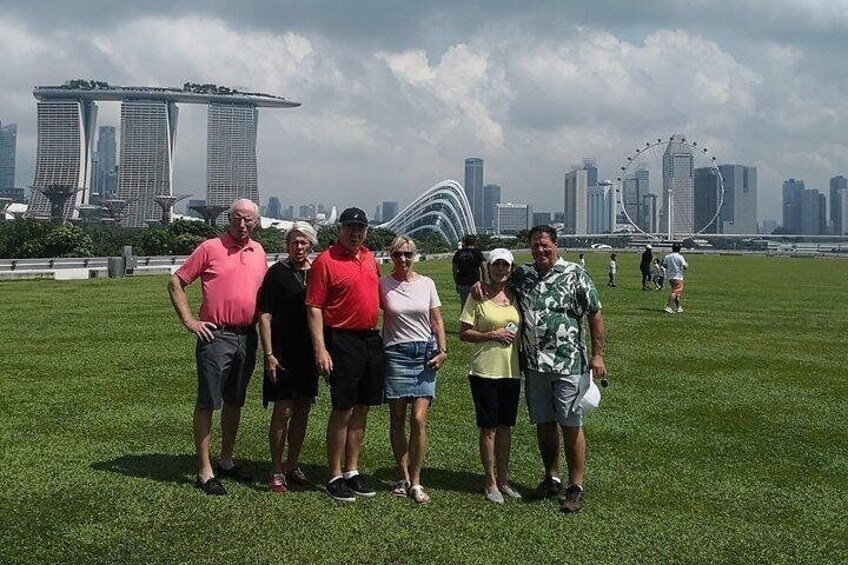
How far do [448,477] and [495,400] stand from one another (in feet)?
2.87

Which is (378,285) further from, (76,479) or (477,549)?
(76,479)

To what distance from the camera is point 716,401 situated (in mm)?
8188

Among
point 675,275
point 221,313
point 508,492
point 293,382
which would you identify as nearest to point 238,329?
point 221,313

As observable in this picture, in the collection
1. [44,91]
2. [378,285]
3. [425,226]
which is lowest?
[378,285]

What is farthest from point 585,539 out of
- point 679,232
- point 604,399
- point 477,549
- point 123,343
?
point 679,232

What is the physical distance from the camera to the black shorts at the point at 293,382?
503cm

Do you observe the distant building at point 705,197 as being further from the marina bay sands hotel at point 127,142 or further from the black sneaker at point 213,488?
the black sneaker at point 213,488

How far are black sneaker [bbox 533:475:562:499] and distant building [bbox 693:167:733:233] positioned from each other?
16152 centimetres

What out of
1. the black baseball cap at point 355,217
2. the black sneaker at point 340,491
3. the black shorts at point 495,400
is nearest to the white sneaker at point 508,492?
the black shorts at point 495,400

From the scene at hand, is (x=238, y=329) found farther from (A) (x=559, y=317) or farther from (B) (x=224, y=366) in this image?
(A) (x=559, y=317)

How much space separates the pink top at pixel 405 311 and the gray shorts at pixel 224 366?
3.07 feet

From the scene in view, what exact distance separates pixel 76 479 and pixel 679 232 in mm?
142919

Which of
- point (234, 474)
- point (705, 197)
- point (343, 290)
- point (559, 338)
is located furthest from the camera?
point (705, 197)

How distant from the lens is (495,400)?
16.5 ft
